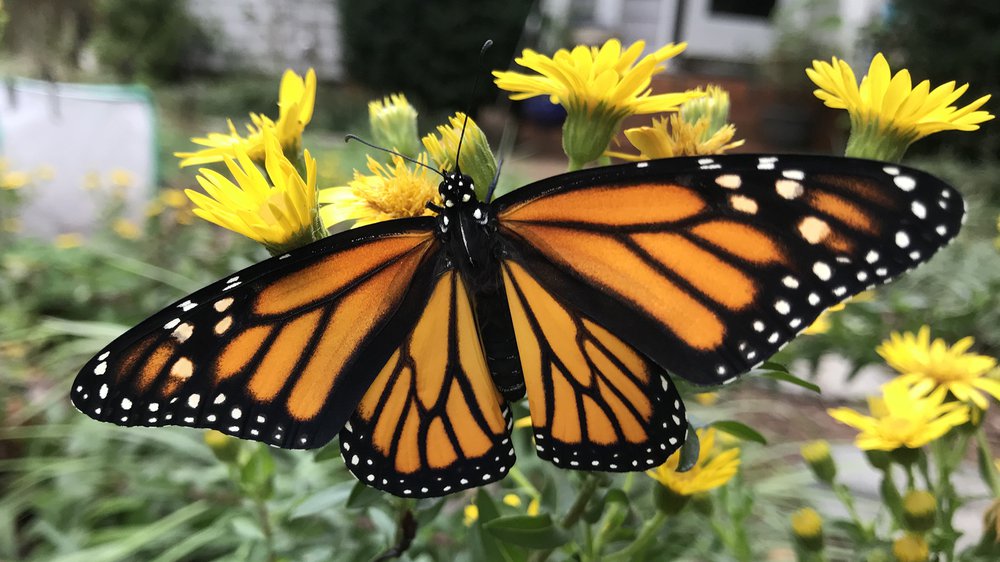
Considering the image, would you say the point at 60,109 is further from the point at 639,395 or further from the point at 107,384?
the point at 639,395

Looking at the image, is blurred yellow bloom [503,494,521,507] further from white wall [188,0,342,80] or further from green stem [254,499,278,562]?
white wall [188,0,342,80]

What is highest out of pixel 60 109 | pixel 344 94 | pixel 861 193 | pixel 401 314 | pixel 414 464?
pixel 861 193

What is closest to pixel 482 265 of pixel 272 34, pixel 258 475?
pixel 258 475

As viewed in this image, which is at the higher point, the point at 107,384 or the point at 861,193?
the point at 861,193

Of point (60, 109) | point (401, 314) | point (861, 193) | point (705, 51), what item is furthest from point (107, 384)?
point (705, 51)

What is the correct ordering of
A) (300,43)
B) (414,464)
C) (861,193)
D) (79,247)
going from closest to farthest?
(861,193) → (414,464) → (79,247) → (300,43)

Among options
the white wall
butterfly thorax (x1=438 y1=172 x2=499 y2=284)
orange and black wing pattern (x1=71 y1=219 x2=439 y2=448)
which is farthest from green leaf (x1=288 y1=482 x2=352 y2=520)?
the white wall
